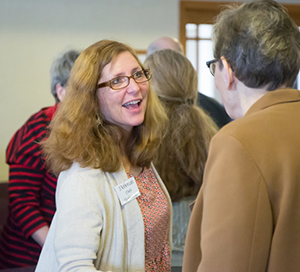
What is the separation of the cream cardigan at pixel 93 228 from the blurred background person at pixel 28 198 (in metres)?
0.63

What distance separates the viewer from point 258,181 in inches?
30.8

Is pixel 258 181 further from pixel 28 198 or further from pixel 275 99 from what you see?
pixel 28 198

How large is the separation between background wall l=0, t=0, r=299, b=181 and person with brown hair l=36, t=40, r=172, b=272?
10.2 ft

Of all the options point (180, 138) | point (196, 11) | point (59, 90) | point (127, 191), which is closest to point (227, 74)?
point (127, 191)

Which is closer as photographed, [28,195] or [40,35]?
[28,195]

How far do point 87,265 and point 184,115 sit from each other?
3.47ft

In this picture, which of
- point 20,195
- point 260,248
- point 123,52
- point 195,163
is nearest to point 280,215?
point 260,248

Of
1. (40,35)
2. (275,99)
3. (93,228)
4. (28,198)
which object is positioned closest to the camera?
(275,99)

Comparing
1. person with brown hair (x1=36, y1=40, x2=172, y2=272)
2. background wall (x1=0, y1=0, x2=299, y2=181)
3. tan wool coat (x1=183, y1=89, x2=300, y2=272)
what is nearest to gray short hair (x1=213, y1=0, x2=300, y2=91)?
tan wool coat (x1=183, y1=89, x2=300, y2=272)

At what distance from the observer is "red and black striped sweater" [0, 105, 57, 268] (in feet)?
6.04

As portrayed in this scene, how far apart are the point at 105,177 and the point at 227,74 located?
22.3 inches

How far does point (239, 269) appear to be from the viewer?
0.78 meters

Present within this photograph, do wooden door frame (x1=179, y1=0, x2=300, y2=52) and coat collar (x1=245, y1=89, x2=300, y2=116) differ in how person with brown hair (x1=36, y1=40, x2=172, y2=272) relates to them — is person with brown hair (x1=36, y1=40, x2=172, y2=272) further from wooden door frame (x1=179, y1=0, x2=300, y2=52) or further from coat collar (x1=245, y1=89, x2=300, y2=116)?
wooden door frame (x1=179, y1=0, x2=300, y2=52)

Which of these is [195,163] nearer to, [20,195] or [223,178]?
[20,195]
